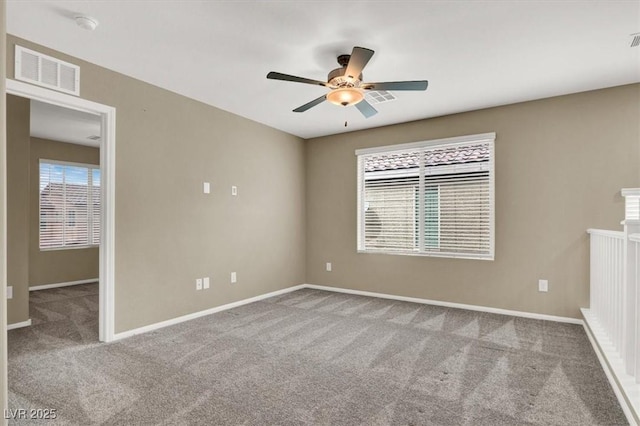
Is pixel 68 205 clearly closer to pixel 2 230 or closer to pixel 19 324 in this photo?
pixel 19 324

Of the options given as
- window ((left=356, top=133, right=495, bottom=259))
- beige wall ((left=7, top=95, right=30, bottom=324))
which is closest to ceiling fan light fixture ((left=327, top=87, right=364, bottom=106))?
window ((left=356, top=133, right=495, bottom=259))

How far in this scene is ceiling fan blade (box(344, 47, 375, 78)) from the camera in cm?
237

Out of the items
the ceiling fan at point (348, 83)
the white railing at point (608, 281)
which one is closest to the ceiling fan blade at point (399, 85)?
the ceiling fan at point (348, 83)

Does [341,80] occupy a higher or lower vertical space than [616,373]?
higher

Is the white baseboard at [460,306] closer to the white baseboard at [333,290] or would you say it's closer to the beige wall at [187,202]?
the white baseboard at [333,290]

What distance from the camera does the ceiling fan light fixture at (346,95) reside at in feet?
9.55

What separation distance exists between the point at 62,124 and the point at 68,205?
1902 mm

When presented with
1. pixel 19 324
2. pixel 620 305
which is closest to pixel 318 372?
pixel 620 305

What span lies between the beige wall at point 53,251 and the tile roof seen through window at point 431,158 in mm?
5453

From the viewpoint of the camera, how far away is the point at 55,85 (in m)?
2.94

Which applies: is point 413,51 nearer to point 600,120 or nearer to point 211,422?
point 600,120

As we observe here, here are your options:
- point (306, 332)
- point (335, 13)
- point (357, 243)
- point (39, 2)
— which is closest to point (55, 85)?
point (39, 2)

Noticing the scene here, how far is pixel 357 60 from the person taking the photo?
8.24ft

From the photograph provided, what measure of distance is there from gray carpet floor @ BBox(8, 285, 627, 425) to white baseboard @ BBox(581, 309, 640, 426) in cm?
7
